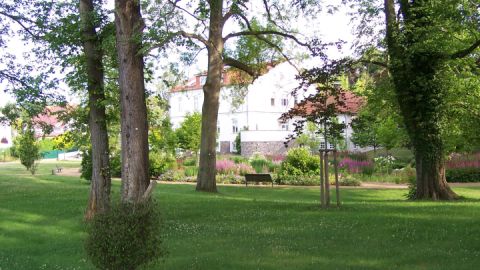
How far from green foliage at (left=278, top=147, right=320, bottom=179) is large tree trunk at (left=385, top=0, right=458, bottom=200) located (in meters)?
12.6

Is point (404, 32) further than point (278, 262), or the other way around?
point (404, 32)

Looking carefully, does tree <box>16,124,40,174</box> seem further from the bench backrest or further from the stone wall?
the stone wall

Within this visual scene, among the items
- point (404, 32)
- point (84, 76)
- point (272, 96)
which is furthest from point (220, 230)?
point (272, 96)

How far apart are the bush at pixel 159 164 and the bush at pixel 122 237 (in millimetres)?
25663

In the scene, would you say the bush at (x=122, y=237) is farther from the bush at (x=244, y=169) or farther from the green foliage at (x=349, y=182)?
the bush at (x=244, y=169)

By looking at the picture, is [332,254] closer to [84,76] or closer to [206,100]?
[84,76]

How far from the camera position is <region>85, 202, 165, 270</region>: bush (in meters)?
5.20

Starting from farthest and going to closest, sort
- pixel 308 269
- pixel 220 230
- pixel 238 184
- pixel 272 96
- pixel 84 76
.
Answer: pixel 272 96 → pixel 238 184 → pixel 84 76 → pixel 220 230 → pixel 308 269

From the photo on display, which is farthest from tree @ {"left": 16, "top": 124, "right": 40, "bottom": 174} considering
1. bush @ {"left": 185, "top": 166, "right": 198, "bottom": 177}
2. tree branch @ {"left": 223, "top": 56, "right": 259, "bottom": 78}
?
tree branch @ {"left": 223, "top": 56, "right": 259, "bottom": 78}

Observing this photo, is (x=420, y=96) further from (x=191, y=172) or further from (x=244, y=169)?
(x=191, y=172)

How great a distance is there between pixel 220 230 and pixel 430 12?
28.0 ft

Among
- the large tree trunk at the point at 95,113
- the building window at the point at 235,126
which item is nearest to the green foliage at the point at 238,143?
the building window at the point at 235,126

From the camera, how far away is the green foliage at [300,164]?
92.5 feet

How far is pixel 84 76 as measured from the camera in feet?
42.2
